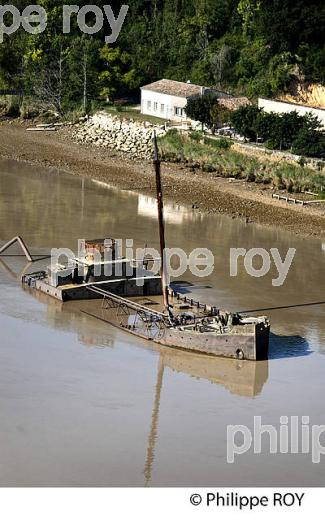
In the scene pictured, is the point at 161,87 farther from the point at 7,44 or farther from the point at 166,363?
the point at 166,363

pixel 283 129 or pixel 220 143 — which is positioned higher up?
pixel 283 129

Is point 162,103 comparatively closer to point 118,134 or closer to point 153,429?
point 118,134

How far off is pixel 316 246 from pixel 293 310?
815 centimetres

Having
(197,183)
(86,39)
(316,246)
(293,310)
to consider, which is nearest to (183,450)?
(293,310)

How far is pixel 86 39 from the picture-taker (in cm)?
7338

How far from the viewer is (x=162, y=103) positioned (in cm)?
6612

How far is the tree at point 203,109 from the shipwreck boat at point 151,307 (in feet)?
75.1

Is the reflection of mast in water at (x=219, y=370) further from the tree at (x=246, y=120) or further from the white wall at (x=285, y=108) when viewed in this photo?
the white wall at (x=285, y=108)

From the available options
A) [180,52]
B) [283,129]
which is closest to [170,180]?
[283,129]

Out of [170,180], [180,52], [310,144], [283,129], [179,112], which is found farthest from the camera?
[180,52]

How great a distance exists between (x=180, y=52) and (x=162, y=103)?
380 inches

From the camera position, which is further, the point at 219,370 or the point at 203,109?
the point at 203,109

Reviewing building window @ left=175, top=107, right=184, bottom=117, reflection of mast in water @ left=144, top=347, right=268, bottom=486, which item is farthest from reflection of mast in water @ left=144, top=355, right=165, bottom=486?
building window @ left=175, top=107, right=184, bottom=117

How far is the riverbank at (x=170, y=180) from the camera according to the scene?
156ft
